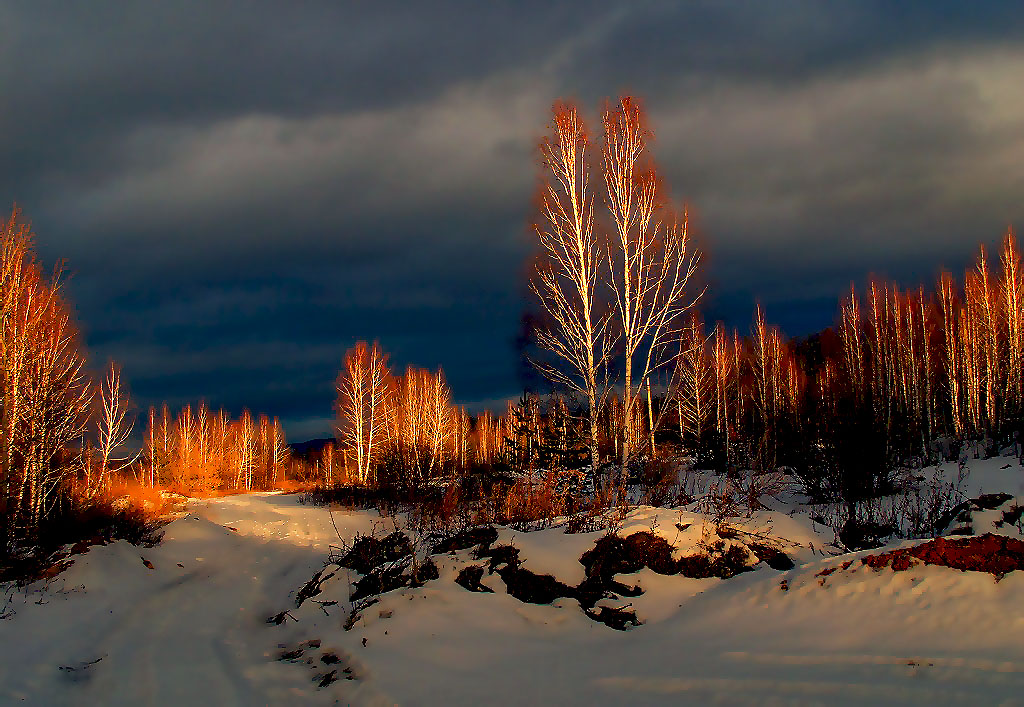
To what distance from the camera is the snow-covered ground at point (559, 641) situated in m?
5.04

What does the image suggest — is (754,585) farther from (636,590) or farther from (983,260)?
(983,260)

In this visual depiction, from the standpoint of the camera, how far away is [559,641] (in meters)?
6.64

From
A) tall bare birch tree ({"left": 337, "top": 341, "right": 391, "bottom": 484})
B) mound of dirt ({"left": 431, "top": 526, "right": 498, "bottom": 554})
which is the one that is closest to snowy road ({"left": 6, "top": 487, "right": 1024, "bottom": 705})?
mound of dirt ({"left": 431, "top": 526, "right": 498, "bottom": 554})

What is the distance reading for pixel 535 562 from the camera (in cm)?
827

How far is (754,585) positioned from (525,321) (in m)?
9.97

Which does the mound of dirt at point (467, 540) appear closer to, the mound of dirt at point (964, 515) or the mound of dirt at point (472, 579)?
the mound of dirt at point (472, 579)

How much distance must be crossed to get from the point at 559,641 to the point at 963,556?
3984mm

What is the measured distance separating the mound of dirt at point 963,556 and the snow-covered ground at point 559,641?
4.5 inches

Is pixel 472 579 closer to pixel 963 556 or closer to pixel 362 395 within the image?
pixel 963 556

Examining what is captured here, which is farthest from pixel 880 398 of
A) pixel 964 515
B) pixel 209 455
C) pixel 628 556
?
pixel 209 455

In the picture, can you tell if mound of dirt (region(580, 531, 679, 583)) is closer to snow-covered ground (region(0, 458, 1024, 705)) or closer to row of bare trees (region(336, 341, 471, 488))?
snow-covered ground (region(0, 458, 1024, 705))

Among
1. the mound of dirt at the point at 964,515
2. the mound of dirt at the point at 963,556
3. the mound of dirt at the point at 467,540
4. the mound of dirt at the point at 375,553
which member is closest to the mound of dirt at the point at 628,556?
the mound of dirt at the point at 467,540

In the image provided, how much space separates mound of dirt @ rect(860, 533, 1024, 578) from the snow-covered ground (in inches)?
4.5

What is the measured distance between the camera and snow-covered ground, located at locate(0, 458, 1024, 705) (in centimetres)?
504
